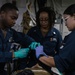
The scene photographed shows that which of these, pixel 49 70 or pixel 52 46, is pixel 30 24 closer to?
pixel 52 46

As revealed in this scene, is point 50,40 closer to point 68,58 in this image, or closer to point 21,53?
point 21,53

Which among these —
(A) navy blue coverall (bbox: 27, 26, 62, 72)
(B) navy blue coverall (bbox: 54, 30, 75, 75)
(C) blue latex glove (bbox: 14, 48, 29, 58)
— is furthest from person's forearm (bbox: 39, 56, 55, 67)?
(A) navy blue coverall (bbox: 27, 26, 62, 72)

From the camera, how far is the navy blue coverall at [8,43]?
5.84 ft

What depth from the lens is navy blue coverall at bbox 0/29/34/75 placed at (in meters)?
1.78

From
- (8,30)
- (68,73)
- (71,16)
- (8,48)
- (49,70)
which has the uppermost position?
(71,16)

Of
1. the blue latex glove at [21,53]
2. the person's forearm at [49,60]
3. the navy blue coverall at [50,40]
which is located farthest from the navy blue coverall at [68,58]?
the navy blue coverall at [50,40]

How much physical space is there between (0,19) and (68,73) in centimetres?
80

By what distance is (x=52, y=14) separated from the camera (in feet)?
8.42

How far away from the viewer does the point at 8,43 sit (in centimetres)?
191

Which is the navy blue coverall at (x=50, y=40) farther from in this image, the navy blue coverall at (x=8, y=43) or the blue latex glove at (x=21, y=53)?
the blue latex glove at (x=21, y=53)

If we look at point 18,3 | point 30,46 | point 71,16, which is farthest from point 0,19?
point 18,3

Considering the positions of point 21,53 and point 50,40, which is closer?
point 21,53

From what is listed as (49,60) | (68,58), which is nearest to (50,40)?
(49,60)

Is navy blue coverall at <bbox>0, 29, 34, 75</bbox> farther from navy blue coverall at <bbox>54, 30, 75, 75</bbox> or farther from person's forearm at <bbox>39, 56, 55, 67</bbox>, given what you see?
navy blue coverall at <bbox>54, 30, 75, 75</bbox>
